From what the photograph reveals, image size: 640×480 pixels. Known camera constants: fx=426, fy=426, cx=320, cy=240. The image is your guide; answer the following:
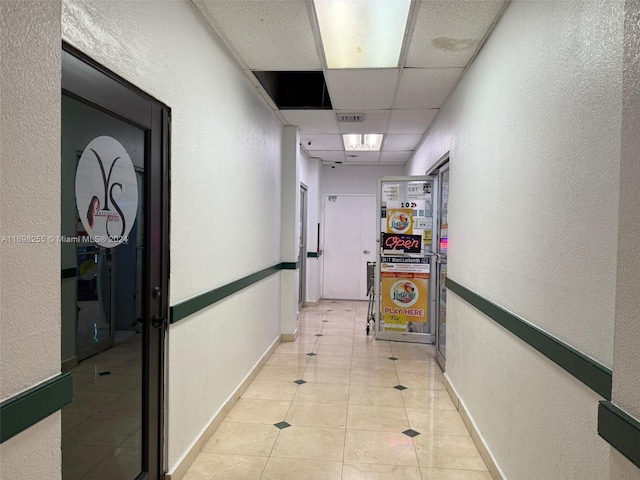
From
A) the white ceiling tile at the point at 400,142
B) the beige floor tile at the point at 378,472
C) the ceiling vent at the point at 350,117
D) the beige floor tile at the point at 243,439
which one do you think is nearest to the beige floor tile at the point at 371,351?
the beige floor tile at the point at 243,439

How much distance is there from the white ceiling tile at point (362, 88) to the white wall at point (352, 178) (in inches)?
171

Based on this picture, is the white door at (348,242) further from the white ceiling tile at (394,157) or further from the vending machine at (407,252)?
the vending machine at (407,252)

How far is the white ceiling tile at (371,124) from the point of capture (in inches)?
198

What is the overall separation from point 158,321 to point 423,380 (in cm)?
302

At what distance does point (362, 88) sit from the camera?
13.5ft

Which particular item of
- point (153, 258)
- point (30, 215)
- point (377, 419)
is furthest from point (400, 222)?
point (30, 215)

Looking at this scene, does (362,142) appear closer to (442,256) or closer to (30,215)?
(442,256)

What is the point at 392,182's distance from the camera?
5.86 meters

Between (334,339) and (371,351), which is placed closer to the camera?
(371,351)

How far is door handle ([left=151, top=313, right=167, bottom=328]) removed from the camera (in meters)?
2.34

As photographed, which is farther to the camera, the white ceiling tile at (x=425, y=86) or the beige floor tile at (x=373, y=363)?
the beige floor tile at (x=373, y=363)

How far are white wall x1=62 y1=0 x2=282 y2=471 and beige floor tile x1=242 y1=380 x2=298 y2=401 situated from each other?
17 cm

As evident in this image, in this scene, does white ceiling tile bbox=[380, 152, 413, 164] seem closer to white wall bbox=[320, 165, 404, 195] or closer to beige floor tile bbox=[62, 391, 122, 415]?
white wall bbox=[320, 165, 404, 195]

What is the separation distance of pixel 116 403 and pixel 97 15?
1746mm
